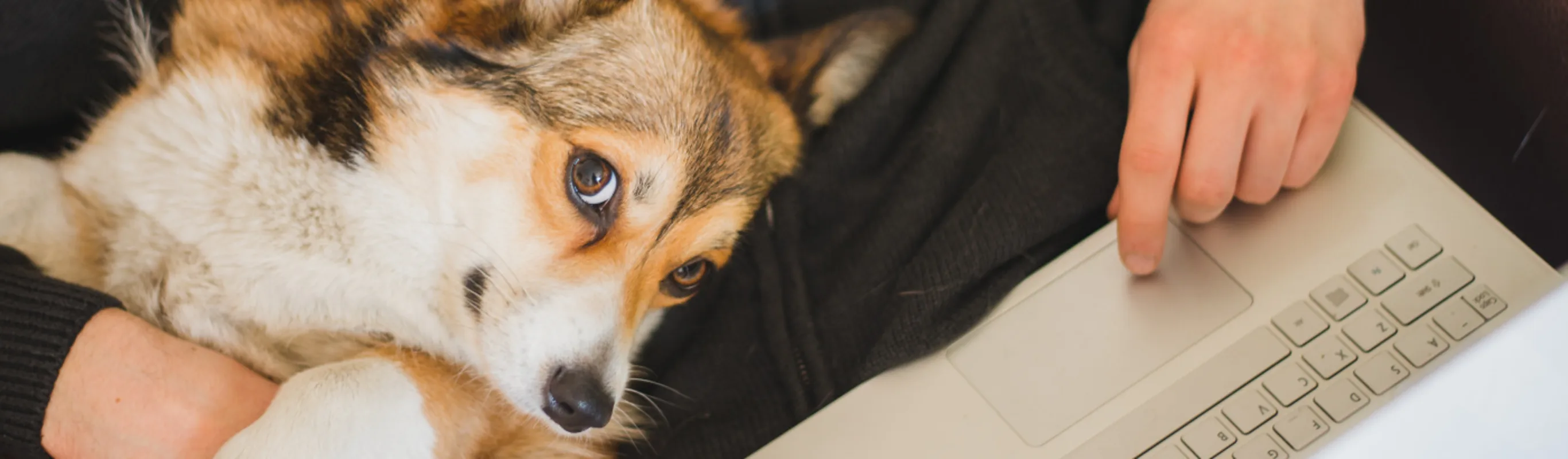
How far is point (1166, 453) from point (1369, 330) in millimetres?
281

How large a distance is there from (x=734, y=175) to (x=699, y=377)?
306mm

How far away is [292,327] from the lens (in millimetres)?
1173

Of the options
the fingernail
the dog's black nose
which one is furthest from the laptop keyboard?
the dog's black nose

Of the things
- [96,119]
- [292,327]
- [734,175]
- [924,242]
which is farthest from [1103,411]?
[96,119]

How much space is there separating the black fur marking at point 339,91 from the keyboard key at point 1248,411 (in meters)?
1.06

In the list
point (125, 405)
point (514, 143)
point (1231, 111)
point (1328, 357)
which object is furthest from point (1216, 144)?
point (125, 405)

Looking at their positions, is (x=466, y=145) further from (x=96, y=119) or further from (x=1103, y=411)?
(x=1103, y=411)

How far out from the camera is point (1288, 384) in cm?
100

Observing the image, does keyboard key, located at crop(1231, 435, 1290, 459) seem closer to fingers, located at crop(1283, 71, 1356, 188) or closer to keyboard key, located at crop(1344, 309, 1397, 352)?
keyboard key, located at crop(1344, 309, 1397, 352)

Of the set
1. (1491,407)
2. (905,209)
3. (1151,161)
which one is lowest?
(905,209)

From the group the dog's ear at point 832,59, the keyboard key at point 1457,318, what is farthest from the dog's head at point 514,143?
the keyboard key at point 1457,318

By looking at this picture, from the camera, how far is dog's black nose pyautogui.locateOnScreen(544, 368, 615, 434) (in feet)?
3.67

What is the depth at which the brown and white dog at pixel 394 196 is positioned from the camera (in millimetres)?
1140

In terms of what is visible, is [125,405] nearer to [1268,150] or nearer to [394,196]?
[394,196]
